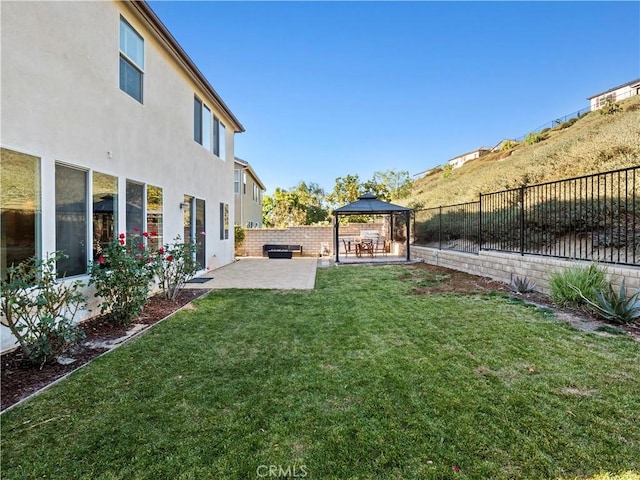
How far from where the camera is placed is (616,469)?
1.95 meters

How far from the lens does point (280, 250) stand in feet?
60.2

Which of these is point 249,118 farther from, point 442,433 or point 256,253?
point 442,433

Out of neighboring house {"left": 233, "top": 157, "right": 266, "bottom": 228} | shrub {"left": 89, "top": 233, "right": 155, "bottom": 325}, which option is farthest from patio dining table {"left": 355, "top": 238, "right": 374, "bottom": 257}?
shrub {"left": 89, "top": 233, "right": 155, "bottom": 325}

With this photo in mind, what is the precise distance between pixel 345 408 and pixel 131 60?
7763mm

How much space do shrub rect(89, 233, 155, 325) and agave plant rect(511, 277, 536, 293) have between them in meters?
7.32

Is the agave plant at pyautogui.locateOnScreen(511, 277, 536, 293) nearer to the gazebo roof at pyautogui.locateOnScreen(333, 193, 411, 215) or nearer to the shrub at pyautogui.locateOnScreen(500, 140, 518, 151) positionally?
the gazebo roof at pyautogui.locateOnScreen(333, 193, 411, 215)

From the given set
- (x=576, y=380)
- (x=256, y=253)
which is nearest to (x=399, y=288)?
(x=576, y=380)

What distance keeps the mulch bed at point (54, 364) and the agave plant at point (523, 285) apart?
7037 millimetres

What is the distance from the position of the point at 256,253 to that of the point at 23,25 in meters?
15.3

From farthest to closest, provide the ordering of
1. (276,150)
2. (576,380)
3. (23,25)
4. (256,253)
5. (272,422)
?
(276,150) → (256,253) → (23,25) → (576,380) → (272,422)

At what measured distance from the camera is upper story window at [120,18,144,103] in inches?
257

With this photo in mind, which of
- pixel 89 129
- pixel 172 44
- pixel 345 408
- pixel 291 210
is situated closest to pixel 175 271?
pixel 89 129

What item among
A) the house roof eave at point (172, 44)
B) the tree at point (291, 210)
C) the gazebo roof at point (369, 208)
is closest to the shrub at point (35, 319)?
the house roof eave at point (172, 44)

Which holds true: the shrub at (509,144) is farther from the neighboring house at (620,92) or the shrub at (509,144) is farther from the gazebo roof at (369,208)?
the gazebo roof at (369,208)
